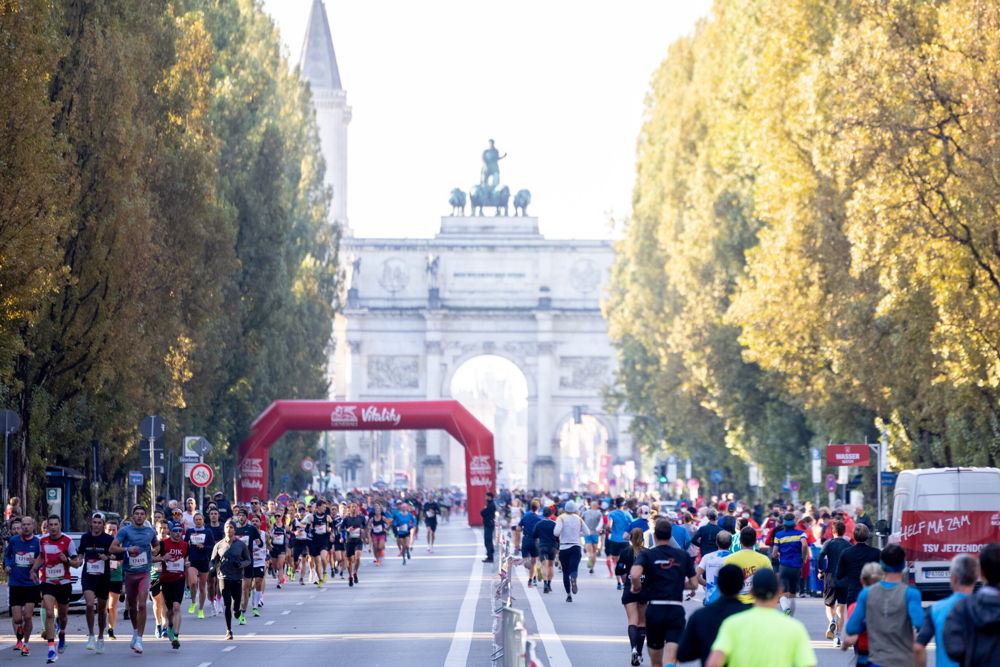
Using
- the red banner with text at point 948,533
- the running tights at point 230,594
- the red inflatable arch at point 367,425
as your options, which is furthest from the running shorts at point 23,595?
the red inflatable arch at point 367,425

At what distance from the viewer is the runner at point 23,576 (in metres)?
22.5

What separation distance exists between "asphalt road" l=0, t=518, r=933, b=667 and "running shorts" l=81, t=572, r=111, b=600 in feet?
2.06

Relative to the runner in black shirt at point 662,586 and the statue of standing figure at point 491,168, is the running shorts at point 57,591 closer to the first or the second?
the runner in black shirt at point 662,586

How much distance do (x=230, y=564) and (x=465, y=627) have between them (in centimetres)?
323

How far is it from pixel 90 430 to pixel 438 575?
9099 mm

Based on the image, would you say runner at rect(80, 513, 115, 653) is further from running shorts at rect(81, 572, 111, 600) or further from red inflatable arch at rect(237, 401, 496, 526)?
red inflatable arch at rect(237, 401, 496, 526)

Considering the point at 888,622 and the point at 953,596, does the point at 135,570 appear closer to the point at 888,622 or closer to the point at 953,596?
the point at 888,622

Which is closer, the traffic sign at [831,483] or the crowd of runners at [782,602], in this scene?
the crowd of runners at [782,602]

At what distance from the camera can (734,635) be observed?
1009 centimetres

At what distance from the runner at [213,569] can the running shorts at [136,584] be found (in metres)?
3.17

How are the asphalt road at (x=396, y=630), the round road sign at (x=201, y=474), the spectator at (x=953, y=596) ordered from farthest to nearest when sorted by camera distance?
the round road sign at (x=201, y=474), the asphalt road at (x=396, y=630), the spectator at (x=953, y=596)

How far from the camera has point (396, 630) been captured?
25922 millimetres

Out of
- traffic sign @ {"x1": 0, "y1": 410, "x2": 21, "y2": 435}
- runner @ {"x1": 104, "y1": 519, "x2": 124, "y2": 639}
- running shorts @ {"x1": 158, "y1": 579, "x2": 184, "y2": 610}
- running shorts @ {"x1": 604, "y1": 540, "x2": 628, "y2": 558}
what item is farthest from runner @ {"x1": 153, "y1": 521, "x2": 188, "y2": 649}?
running shorts @ {"x1": 604, "y1": 540, "x2": 628, "y2": 558}

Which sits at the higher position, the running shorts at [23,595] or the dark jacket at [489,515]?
the dark jacket at [489,515]
